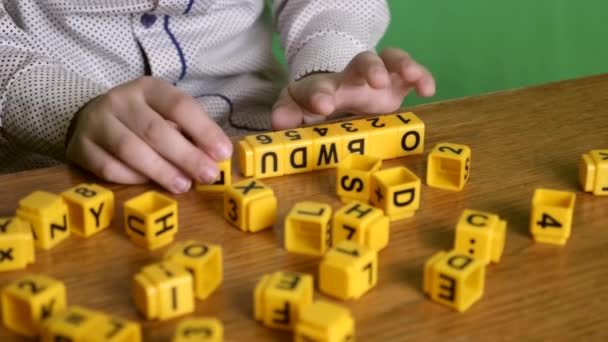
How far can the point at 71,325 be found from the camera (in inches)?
18.6


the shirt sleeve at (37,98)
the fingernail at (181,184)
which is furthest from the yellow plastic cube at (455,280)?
the shirt sleeve at (37,98)

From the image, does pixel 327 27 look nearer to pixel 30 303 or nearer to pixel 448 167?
pixel 448 167

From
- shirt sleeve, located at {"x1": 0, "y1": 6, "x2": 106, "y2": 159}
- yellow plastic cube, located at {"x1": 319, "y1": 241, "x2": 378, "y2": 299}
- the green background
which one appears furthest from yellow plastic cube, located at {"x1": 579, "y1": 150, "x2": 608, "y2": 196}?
the green background

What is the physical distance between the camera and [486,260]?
0.57m

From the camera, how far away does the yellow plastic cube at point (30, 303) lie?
1.63 ft

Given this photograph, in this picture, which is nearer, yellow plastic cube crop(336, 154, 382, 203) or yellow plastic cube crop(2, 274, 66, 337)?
yellow plastic cube crop(2, 274, 66, 337)

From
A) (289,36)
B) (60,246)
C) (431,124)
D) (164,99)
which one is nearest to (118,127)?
(164,99)

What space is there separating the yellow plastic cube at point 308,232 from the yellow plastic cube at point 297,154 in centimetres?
10

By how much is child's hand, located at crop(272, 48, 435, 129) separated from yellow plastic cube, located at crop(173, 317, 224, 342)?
316 millimetres

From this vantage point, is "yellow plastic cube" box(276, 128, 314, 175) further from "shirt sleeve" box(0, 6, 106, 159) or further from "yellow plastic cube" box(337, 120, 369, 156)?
"shirt sleeve" box(0, 6, 106, 159)

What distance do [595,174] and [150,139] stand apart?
0.35 metres

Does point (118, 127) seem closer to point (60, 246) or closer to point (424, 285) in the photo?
point (60, 246)

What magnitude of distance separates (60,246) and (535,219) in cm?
33

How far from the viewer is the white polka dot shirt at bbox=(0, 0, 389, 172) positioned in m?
0.84
